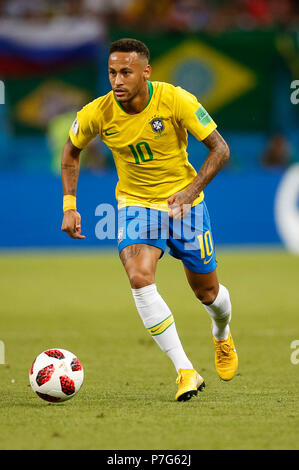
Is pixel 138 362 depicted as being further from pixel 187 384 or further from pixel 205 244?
pixel 187 384

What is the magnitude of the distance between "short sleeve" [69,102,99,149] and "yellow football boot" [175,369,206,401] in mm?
1624

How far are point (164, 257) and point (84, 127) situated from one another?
409 inches

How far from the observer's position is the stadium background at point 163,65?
19.0 m

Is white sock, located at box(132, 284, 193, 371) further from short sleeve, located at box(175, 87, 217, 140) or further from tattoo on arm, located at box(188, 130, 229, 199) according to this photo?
short sleeve, located at box(175, 87, 217, 140)

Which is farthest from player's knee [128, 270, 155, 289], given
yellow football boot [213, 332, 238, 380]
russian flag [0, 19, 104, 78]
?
russian flag [0, 19, 104, 78]

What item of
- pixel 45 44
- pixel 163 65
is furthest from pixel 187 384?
pixel 163 65

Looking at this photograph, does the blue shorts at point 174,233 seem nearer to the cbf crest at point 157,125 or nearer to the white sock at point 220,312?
the white sock at point 220,312

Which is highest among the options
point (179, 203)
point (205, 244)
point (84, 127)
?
point (84, 127)

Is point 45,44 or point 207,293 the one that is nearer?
point 207,293

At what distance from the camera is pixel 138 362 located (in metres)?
7.00

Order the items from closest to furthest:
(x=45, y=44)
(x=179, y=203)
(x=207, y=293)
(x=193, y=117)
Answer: (x=179, y=203) < (x=193, y=117) < (x=207, y=293) < (x=45, y=44)

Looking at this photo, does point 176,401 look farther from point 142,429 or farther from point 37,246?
point 37,246

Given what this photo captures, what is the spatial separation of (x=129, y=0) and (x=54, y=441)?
55.4 ft

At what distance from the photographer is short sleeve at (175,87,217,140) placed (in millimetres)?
5633
